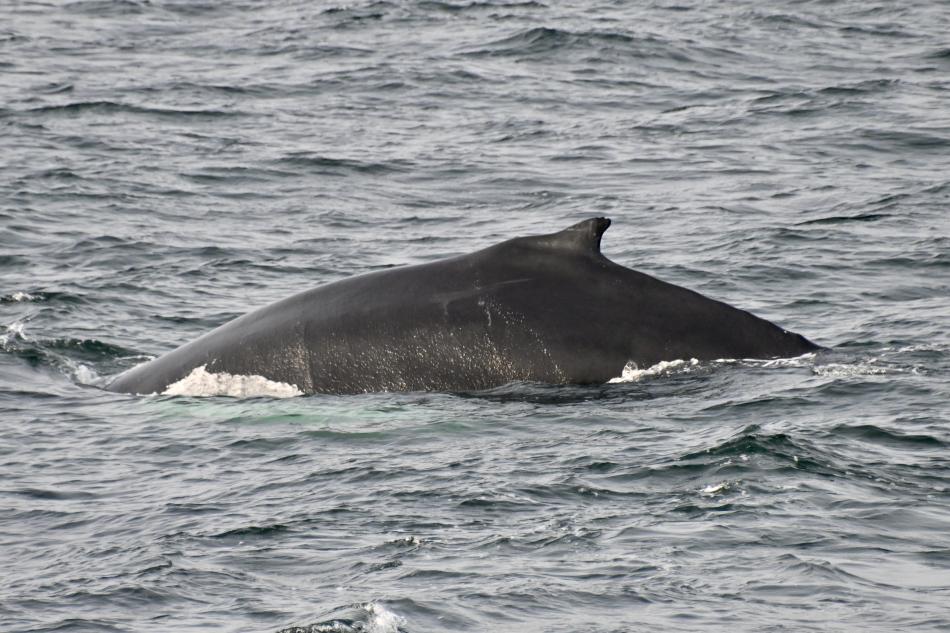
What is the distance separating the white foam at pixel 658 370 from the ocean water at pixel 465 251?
0.12 ft

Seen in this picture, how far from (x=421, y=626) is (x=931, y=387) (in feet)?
17.8

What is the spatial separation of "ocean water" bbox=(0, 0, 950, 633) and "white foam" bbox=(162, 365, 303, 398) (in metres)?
0.20

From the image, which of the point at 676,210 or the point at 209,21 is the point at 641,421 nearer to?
the point at 676,210

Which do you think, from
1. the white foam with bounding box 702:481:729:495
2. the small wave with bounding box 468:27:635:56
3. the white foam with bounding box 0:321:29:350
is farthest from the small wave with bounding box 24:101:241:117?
the white foam with bounding box 702:481:729:495

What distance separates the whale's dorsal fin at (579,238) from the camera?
12.1 meters

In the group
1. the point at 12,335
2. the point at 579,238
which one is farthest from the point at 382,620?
the point at 12,335

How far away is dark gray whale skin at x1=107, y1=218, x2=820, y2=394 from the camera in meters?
12.2

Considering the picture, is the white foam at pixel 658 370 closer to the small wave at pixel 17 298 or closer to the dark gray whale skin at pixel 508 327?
the dark gray whale skin at pixel 508 327

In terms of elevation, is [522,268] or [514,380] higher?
[522,268]

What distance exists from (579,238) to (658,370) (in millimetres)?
1100

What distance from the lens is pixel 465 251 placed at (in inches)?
750

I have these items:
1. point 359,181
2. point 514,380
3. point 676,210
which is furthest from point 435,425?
point 359,181

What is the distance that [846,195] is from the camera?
69.5ft

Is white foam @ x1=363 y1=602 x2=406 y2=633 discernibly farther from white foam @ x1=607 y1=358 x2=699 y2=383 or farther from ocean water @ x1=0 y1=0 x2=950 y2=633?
white foam @ x1=607 y1=358 x2=699 y2=383
